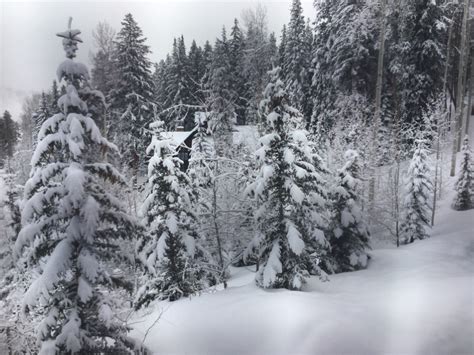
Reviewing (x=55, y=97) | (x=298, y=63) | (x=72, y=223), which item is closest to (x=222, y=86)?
(x=298, y=63)

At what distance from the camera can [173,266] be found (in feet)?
43.8

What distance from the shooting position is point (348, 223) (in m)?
15.6

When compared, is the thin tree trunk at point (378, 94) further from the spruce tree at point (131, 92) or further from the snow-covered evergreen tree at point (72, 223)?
the snow-covered evergreen tree at point (72, 223)

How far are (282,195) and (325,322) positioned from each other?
483 centimetres

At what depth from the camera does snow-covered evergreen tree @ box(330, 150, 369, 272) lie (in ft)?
51.2

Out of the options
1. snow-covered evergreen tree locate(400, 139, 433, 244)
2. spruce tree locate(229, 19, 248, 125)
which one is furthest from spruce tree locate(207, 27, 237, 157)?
snow-covered evergreen tree locate(400, 139, 433, 244)

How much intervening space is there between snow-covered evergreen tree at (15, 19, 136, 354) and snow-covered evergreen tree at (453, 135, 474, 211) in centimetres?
2173

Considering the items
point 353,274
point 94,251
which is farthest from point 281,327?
point 353,274

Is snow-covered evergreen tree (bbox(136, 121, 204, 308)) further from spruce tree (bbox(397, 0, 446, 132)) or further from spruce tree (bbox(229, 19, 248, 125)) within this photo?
spruce tree (bbox(229, 19, 248, 125))

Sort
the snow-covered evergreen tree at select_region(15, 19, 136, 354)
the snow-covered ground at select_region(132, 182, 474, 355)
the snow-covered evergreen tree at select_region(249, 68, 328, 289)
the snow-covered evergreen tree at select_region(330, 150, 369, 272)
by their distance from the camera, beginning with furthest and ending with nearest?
the snow-covered evergreen tree at select_region(330, 150, 369, 272) → the snow-covered evergreen tree at select_region(249, 68, 328, 289) → the snow-covered ground at select_region(132, 182, 474, 355) → the snow-covered evergreen tree at select_region(15, 19, 136, 354)

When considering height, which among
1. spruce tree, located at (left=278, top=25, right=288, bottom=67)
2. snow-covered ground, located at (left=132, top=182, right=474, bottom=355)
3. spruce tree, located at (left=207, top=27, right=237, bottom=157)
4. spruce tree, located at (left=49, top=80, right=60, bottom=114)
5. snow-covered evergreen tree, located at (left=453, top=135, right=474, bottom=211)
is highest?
spruce tree, located at (left=278, top=25, right=288, bottom=67)

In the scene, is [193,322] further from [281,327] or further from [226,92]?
[226,92]

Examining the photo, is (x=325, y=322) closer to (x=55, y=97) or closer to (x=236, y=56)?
(x=55, y=97)

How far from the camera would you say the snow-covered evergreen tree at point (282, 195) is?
1112 centimetres
